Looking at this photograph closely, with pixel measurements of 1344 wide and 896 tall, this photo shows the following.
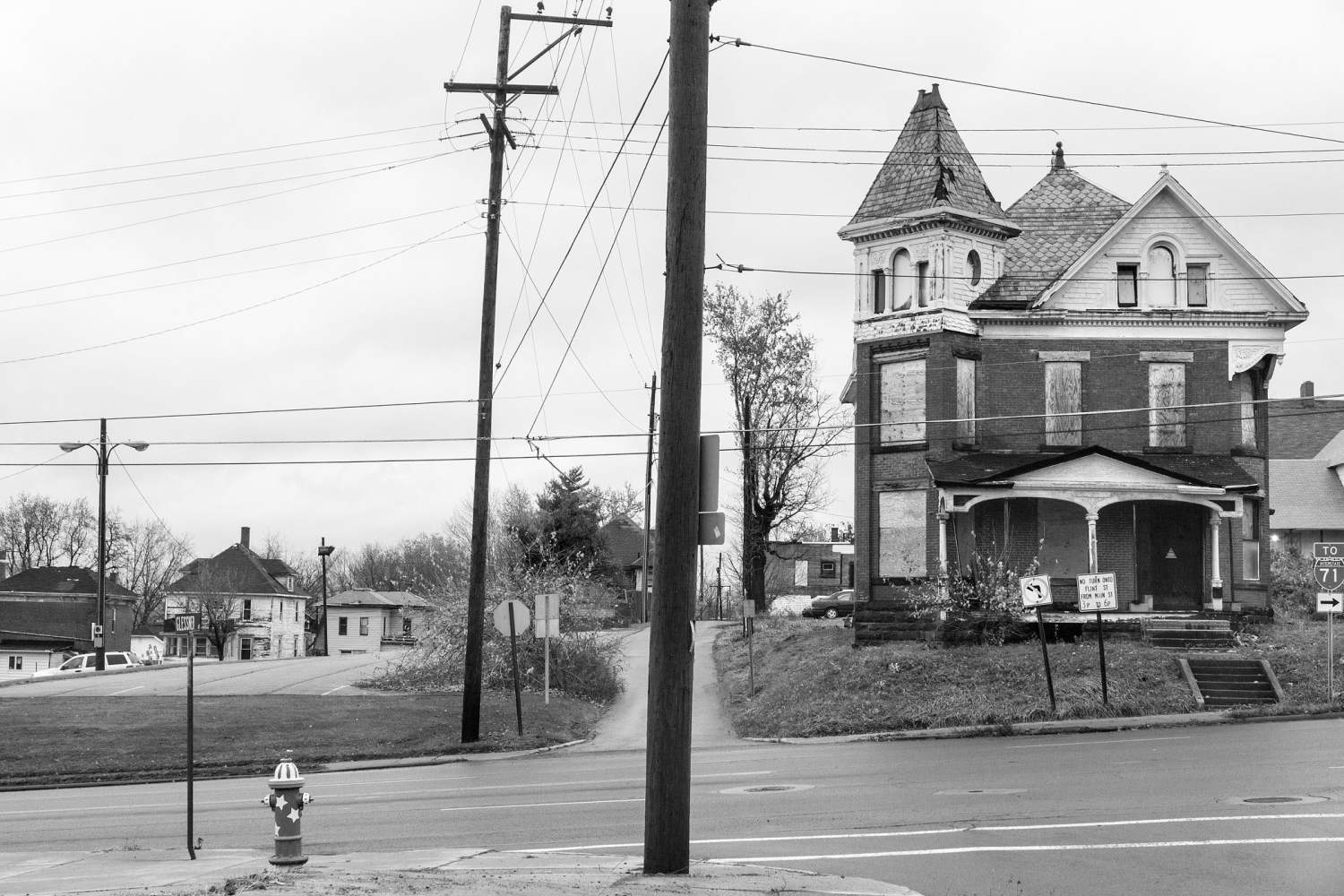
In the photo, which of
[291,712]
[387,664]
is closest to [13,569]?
[387,664]

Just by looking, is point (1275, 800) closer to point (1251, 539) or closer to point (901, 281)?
point (901, 281)

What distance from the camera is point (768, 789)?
1770cm

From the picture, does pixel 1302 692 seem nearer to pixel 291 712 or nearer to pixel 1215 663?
pixel 1215 663

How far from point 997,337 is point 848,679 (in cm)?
1112

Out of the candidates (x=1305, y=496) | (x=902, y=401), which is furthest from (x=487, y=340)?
(x=1305, y=496)

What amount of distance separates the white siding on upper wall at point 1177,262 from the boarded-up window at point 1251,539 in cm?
Result: 527

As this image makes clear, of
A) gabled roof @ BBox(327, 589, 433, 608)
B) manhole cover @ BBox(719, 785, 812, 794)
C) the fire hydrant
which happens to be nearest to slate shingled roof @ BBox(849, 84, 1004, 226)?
manhole cover @ BBox(719, 785, 812, 794)

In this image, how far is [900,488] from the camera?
37.6 meters

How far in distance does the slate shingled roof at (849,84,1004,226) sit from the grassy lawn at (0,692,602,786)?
15.4m

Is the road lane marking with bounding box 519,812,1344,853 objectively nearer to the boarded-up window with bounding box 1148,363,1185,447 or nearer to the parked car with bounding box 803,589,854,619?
the boarded-up window with bounding box 1148,363,1185,447

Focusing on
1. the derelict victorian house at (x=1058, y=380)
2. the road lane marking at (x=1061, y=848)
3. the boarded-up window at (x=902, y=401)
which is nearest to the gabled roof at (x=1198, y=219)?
the derelict victorian house at (x=1058, y=380)

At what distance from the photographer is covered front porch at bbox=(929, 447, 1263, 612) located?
35.8m

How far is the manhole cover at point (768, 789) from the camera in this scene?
57.3 ft

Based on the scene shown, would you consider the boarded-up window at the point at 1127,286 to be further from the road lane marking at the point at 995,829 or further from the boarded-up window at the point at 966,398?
the road lane marking at the point at 995,829
